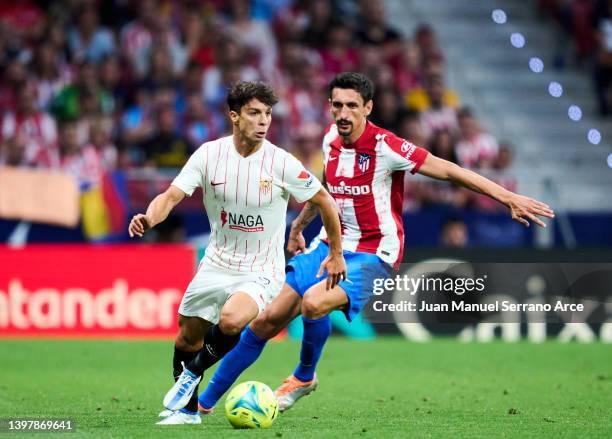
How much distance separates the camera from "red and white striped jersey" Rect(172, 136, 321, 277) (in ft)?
24.7

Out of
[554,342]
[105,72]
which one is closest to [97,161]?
[105,72]

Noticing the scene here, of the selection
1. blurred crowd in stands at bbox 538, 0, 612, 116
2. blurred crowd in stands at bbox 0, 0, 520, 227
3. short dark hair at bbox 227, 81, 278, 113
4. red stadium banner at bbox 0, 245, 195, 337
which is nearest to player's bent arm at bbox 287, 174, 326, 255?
short dark hair at bbox 227, 81, 278, 113

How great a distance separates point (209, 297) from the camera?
7.60 meters

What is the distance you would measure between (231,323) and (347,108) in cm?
183

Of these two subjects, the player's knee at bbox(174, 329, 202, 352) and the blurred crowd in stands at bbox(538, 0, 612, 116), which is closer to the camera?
the player's knee at bbox(174, 329, 202, 352)

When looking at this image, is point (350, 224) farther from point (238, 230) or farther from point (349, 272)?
point (238, 230)

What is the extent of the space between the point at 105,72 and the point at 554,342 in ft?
23.3

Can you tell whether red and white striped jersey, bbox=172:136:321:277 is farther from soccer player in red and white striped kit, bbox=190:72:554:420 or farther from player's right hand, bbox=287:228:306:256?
player's right hand, bbox=287:228:306:256

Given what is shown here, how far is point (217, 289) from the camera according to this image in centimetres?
757

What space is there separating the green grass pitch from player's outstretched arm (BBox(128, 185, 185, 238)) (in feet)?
4.01

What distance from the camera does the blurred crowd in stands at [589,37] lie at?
18.1 meters

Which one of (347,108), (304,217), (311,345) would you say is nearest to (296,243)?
(304,217)

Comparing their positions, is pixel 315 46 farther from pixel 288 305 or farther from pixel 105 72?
pixel 288 305

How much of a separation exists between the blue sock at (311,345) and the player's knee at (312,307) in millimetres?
315
